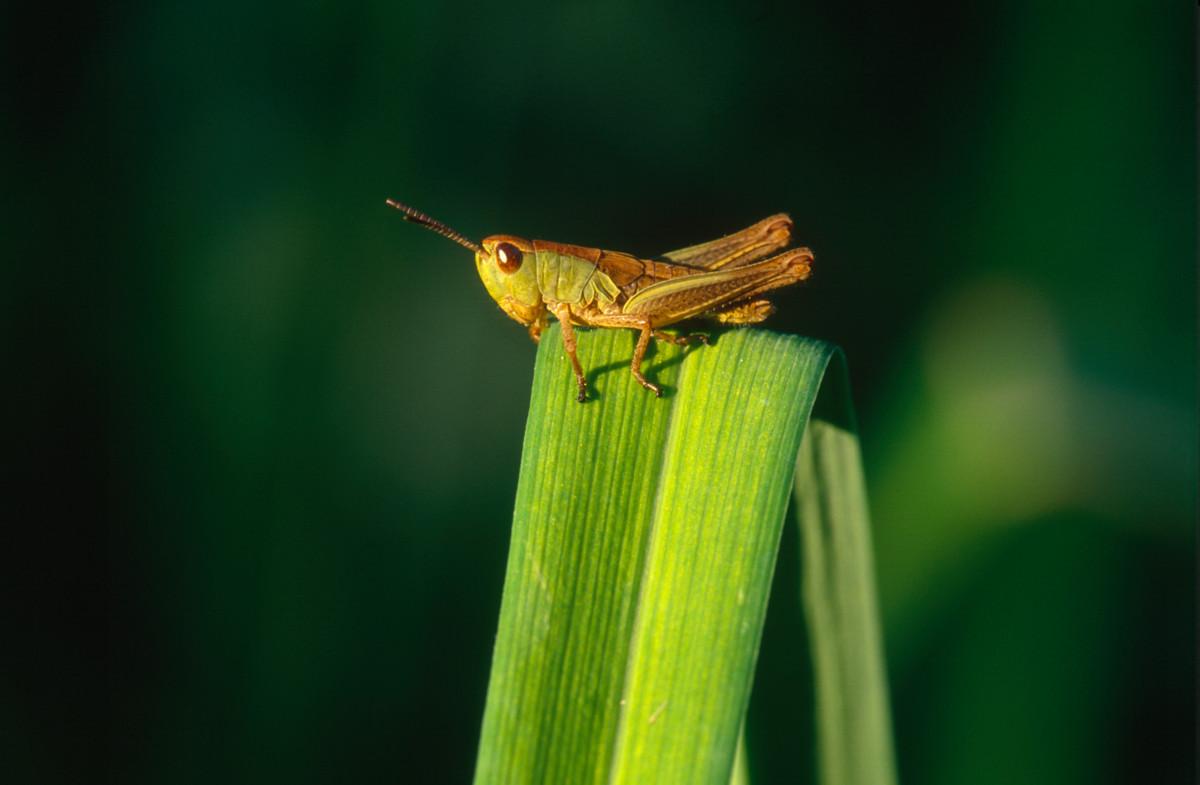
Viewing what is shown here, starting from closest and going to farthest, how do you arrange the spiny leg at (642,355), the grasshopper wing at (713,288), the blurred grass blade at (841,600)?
the blurred grass blade at (841,600) → the spiny leg at (642,355) → the grasshopper wing at (713,288)

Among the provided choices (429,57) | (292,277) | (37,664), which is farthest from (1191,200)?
(37,664)

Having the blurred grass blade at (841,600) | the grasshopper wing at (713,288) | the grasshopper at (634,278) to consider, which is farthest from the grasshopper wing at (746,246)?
the blurred grass blade at (841,600)

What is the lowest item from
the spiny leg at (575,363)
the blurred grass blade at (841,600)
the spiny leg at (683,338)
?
the blurred grass blade at (841,600)

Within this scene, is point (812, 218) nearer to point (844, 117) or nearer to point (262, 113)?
point (844, 117)

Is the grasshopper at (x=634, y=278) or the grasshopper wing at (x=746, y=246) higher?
the grasshopper wing at (x=746, y=246)

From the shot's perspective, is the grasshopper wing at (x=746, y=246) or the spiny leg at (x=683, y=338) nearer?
the spiny leg at (x=683, y=338)

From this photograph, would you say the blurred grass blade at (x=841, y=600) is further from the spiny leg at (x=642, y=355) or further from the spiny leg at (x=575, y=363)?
the spiny leg at (x=575, y=363)

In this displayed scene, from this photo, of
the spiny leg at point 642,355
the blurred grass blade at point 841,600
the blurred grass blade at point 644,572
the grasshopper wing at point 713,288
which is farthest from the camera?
the grasshopper wing at point 713,288
